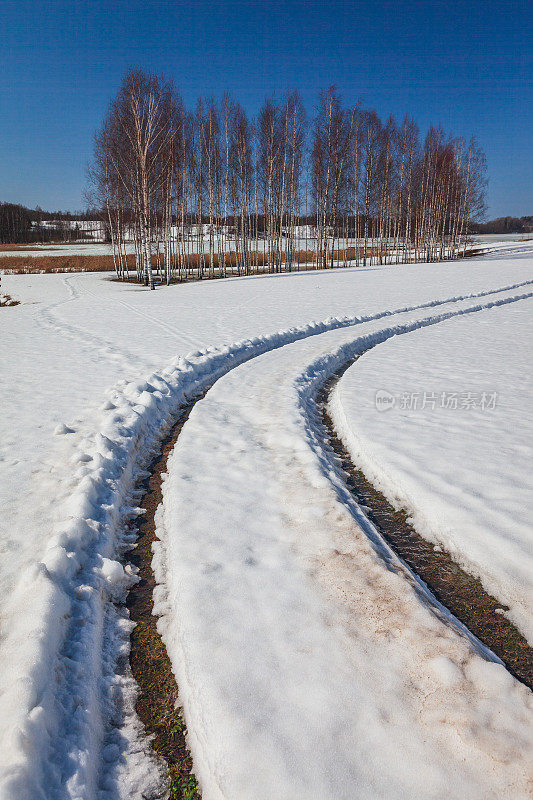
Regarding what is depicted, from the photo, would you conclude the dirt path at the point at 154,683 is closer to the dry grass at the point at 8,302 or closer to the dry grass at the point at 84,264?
the dry grass at the point at 8,302

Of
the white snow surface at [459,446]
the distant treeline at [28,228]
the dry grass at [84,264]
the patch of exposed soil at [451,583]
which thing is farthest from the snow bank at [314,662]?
the distant treeline at [28,228]

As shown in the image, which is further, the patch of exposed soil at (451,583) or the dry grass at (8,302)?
the dry grass at (8,302)

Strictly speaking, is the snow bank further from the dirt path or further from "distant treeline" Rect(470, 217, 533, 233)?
"distant treeline" Rect(470, 217, 533, 233)

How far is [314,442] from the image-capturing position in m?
4.12

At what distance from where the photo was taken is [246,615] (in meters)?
2.13

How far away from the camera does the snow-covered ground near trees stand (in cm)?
150

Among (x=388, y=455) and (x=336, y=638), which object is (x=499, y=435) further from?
(x=336, y=638)

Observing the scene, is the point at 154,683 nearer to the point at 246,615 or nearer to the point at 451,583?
the point at 246,615

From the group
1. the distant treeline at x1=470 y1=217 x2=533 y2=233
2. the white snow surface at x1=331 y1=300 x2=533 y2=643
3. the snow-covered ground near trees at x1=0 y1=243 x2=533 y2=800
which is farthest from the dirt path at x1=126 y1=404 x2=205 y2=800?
the distant treeline at x1=470 y1=217 x2=533 y2=233

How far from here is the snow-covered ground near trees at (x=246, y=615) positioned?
4.91 ft

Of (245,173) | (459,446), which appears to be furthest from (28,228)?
(459,446)

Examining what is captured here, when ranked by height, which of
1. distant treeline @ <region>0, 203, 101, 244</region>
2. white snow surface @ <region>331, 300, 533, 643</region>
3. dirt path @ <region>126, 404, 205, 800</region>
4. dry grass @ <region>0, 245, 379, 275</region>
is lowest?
dirt path @ <region>126, 404, 205, 800</region>

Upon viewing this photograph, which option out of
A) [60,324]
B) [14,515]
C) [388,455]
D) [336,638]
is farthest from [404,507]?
[60,324]

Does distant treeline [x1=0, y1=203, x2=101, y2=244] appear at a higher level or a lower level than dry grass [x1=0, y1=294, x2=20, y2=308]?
higher
